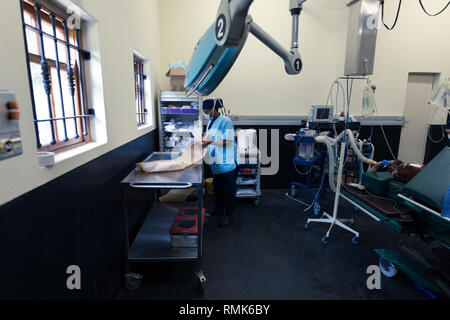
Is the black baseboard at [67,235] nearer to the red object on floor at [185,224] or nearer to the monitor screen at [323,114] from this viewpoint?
the red object on floor at [185,224]

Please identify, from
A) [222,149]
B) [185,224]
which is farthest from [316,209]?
[185,224]

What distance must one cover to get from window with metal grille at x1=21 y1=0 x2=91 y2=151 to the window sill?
0.05 m

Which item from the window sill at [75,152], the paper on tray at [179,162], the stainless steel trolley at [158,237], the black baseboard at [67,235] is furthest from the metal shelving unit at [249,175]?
the window sill at [75,152]

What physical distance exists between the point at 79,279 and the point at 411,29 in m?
5.65

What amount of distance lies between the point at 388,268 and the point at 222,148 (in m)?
1.96

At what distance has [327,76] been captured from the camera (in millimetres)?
4398

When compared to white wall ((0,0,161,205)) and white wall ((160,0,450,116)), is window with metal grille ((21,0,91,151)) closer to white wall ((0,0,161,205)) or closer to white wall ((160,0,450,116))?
white wall ((0,0,161,205))

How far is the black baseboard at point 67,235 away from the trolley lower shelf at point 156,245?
163 mm

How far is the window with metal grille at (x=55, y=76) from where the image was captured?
1.27 metres

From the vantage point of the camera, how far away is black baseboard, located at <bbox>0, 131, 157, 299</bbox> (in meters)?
0.95

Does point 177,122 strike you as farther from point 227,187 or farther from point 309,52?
point 309,52

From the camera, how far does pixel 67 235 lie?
132 cm
